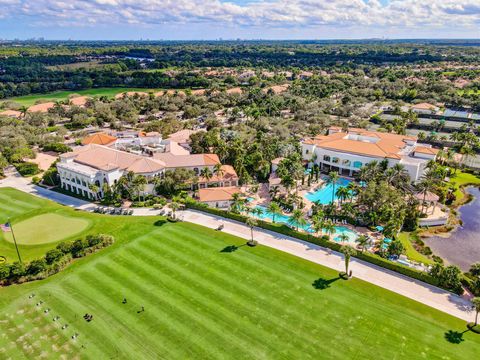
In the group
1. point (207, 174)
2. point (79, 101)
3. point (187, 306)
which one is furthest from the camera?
point (79, 101)

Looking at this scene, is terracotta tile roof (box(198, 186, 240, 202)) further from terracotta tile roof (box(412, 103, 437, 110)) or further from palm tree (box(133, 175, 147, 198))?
terracotta tile roof (box(412, 103, 437, 110))

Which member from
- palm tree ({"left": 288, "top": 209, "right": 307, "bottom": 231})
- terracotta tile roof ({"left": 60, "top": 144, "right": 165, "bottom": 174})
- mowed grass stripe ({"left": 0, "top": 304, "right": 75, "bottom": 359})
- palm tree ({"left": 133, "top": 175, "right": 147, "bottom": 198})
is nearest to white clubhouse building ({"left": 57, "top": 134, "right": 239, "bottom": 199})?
terracotta tile roof ({"left": 60, "top": 144, "right": 165, "bottom": 174})

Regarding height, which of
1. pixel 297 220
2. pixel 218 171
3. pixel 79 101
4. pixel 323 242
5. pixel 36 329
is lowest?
pixel 36 329

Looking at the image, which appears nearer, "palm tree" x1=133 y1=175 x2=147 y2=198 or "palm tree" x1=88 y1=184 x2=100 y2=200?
"palm tree" x1=133 y1=175 x2=147 y2=198

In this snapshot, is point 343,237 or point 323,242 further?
point 323,242

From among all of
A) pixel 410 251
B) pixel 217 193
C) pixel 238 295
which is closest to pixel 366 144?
pixel 410 251

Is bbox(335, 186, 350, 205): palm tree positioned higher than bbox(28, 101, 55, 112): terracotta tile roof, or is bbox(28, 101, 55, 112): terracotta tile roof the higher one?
bbox(28, 101, 55, 112): terracotta tile roof

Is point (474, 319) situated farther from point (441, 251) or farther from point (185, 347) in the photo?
point (185, 347)

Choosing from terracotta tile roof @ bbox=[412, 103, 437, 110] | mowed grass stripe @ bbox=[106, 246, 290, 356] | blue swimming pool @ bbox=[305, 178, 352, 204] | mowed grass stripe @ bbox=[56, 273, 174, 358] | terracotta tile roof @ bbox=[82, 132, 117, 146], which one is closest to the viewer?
mowed grass stripe @ bbox=[56, 273, 174, 358]

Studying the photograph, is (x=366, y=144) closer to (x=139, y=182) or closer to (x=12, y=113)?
(x=139, y=182)
